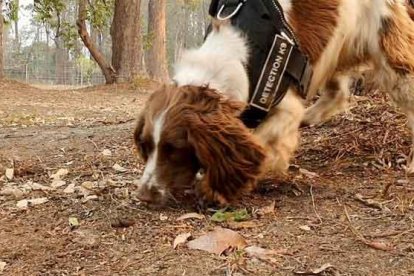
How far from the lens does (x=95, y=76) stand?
4784 cm

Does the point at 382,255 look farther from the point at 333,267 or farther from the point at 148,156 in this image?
the point at 148,156

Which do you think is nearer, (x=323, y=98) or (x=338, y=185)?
(x=338, y=185)

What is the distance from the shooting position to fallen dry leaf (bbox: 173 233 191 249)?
2848 mm

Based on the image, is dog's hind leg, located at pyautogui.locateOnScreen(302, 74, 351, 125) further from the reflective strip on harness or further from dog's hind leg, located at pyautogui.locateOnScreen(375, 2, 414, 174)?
the reflective strip on harness

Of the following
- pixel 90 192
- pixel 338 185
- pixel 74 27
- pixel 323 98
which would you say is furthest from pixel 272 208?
pixel 74 27

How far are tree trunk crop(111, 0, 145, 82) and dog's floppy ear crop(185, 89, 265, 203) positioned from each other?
14259 millimetres

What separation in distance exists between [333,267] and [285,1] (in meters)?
1.69

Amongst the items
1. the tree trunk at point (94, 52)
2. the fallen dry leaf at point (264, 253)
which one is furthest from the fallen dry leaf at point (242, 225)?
the tree trunk at point (94, 52)

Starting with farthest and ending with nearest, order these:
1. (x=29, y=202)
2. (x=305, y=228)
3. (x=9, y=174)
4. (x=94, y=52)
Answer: (x=94, y=52) → (x=9, y=174) → (x=29, y=202) → (x=305, y=228)

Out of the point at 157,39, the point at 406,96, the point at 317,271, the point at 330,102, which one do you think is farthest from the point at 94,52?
the point at 317,271

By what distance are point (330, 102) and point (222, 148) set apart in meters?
1.87

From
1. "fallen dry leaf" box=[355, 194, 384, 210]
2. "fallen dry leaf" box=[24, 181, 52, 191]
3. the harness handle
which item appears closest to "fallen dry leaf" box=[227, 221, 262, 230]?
"fallen dry leaf" box=[355, 194, 384, 210]

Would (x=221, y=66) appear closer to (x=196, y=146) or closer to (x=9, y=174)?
(x=196, y=146)

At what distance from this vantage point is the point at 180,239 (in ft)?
9.49
